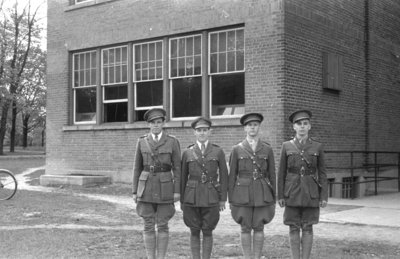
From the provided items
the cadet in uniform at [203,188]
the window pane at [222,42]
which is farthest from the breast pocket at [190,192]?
the window pane at [222,42]

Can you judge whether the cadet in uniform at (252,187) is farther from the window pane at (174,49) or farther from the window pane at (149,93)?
the window pane at (149,93)

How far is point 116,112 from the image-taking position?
53.0 feet

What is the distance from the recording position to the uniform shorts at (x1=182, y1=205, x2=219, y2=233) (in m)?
6.03

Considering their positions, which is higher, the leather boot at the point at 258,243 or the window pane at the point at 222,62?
the window pane at the point at 222,62

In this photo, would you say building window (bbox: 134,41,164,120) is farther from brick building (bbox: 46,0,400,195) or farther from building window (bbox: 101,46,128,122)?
building window (bbox: 101,46,128,122)

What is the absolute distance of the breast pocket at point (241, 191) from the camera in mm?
5945

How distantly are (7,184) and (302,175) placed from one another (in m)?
8.37

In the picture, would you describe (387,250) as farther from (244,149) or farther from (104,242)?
(104,242)

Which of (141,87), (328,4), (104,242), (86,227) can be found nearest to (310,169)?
(104,242)

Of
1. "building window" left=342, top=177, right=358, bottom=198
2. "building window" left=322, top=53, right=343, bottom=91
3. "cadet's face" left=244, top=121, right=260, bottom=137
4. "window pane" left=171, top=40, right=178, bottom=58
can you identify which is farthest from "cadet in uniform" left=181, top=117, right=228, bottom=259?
"window pane" left=171, top=40, right=178, bottom=58

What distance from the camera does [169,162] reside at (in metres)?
6.27

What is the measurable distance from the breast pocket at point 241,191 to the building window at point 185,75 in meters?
8.26

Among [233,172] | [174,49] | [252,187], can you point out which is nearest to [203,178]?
[233,172]

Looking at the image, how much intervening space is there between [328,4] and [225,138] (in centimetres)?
439
